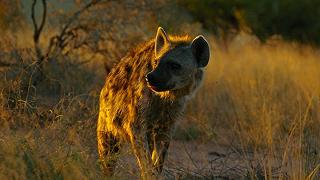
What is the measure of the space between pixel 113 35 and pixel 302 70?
403 cm

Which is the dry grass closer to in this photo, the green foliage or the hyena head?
the hyena head

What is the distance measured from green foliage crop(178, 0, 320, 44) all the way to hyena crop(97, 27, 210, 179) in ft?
45.2

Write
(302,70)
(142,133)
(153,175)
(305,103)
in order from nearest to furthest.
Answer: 1. (153,175)
2. (142,133)
3. (305,103)
4. (302,70)

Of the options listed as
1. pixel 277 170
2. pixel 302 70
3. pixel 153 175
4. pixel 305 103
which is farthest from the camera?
pixel 302 70

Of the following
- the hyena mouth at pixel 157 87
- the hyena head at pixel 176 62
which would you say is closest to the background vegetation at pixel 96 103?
the hyena mouth at pixel 157 87

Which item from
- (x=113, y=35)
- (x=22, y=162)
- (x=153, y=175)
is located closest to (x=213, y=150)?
(x=113, y=35)

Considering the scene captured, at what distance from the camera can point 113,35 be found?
8.99 m

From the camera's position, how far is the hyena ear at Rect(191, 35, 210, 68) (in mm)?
4973

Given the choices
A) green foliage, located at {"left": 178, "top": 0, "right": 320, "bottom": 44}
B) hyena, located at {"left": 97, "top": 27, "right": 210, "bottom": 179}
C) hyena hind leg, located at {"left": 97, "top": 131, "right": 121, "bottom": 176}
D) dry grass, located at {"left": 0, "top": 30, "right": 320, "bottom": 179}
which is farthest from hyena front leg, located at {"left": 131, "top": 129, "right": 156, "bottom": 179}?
green foliage, located at {"left": 178, "top": 0, "right": 320, "bottom": 44}

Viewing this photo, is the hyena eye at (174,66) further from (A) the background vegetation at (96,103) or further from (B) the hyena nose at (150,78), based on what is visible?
(A) the background vegetation at (96,103)

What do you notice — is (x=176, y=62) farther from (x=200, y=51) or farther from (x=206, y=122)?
(x=206, y=122)

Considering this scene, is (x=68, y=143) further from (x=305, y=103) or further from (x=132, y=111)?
(x=305, y=103)

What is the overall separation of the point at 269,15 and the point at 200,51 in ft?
47.5

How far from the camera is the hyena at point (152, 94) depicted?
474cm
